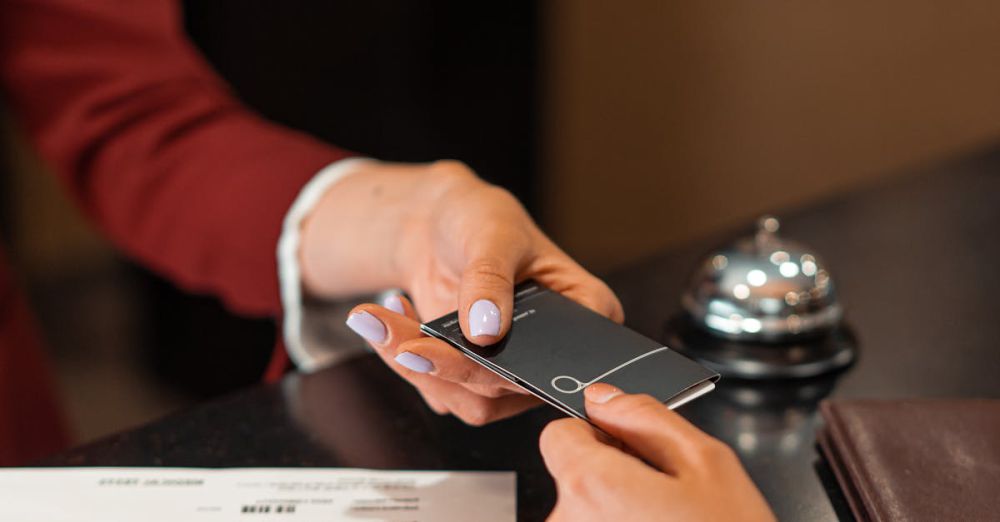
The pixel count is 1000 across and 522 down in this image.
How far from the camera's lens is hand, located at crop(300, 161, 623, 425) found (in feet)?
1.64

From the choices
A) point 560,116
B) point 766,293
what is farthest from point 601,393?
point 560,116

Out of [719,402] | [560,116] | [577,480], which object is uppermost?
[577,480]

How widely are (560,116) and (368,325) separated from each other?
6.77ft

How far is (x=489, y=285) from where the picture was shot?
509mm

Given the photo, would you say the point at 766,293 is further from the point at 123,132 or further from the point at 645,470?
the point at 123,132

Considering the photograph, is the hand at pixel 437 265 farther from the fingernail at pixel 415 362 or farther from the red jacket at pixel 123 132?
the red jacket at pixel 123 132

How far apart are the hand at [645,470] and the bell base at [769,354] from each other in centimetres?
25

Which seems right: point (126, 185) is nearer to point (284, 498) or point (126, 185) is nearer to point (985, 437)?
point (284, 498)

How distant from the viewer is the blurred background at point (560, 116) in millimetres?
1931

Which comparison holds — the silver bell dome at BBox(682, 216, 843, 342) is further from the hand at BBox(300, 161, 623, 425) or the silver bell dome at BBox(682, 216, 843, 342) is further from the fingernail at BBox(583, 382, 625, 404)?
the fingernail at BBox(583, 382, 625, 404)

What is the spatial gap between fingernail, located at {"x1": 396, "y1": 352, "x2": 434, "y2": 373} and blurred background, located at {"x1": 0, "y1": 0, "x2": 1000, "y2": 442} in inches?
53.6

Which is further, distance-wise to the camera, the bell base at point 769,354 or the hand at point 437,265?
the bell base at point 769,354

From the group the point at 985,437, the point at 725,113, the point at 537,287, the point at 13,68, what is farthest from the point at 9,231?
the point at 985,437

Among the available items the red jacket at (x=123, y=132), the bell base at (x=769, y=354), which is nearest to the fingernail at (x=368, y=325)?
the bell base at (x=769, y=354)
